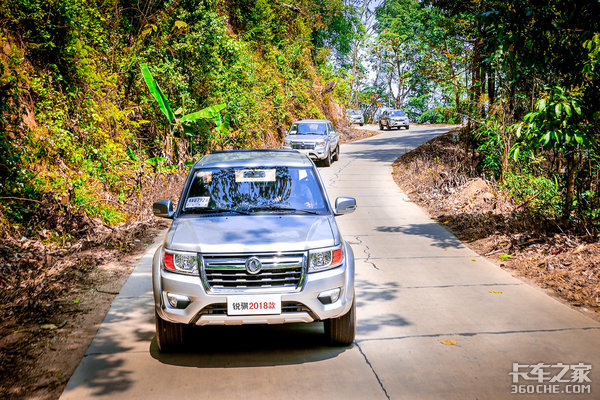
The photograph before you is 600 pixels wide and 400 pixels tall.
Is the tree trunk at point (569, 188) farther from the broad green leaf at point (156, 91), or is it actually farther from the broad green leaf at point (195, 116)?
the broad green leaf at point (156, 91)

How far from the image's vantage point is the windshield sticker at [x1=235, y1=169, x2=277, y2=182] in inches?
217

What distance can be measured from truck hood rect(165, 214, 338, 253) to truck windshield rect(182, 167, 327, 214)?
0.71ft

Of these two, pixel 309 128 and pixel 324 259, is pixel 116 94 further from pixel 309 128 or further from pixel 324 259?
pixel 324 259

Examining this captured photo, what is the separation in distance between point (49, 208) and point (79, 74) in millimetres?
3723

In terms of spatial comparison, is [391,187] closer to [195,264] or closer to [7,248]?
[7,248]

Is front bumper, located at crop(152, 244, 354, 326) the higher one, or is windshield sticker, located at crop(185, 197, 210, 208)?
windshield sticker, located at crop(185, 197, 210, 208)

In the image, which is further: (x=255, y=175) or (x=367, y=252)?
(x=367, y=252)

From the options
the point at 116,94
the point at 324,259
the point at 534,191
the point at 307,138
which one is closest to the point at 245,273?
the point at 324,259

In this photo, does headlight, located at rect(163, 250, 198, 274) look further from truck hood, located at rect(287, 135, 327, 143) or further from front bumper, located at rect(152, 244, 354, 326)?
truck hood, located at rect(287, 135, 327, 143)

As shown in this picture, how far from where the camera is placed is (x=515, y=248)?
8.50 metres

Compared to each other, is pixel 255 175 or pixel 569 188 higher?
pixel 255 175

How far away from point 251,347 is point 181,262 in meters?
1.18

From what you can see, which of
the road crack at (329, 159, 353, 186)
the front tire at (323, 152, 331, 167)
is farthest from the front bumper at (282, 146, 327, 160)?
the road crack at (329, 159, 353, 186)

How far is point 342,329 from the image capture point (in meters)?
4.74
